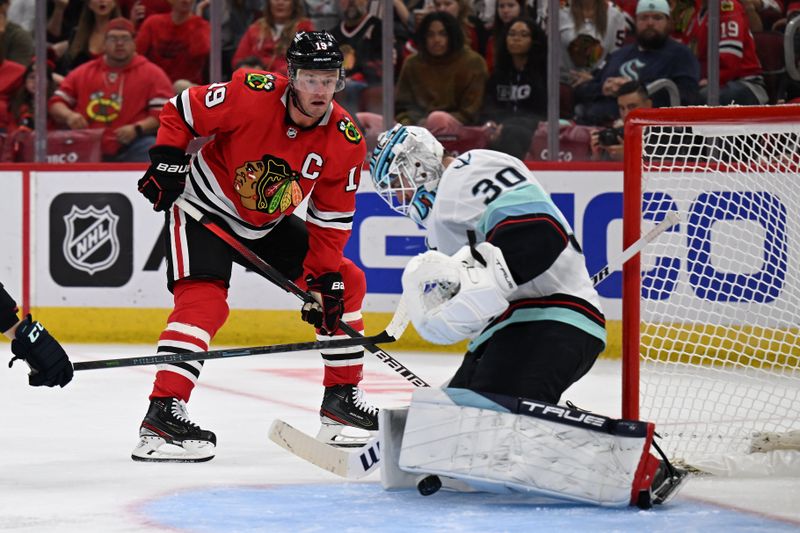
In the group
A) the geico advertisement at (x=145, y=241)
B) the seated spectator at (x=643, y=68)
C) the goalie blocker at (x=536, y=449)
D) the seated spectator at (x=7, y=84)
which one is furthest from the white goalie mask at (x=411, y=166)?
the seated spectator at (x=7, y=84)

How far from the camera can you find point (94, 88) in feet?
19.6

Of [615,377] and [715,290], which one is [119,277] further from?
[715,290]

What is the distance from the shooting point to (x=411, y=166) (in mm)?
2691

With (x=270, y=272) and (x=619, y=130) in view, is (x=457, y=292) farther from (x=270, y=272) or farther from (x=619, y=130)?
(x=619, y=130)

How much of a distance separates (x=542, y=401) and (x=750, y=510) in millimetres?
422

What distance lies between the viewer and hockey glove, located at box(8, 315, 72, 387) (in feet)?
9.13

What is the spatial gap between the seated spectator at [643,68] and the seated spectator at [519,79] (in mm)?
166

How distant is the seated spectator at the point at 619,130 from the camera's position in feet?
17.8

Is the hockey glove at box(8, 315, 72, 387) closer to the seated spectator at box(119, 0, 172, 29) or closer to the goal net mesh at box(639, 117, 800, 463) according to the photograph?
the goal net mesh at box(639, 117, 800, 463)

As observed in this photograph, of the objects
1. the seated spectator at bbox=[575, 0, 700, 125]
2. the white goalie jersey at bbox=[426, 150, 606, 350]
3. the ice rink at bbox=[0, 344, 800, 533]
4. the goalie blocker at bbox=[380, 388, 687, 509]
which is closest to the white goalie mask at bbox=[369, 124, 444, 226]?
the white goalie jersey at bbox=[426, 150, 606, 350]

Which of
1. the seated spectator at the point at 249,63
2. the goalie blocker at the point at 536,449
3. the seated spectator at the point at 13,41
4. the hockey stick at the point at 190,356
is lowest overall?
the goalie blocker at the point at 536,449

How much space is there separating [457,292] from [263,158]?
1.06m

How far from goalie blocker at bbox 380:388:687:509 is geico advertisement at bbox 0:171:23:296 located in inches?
144

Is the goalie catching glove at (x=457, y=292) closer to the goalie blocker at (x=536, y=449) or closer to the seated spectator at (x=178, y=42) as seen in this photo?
Answer: the goalie blocker at (x=536, y=449)
